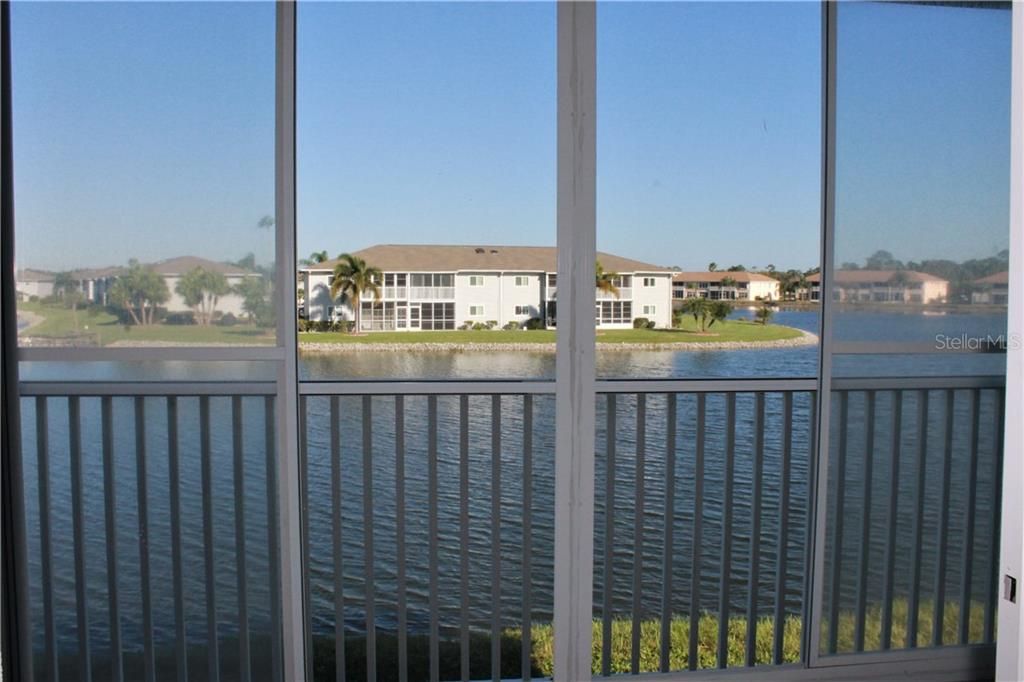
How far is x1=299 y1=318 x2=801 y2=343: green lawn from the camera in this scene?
2.88 meters

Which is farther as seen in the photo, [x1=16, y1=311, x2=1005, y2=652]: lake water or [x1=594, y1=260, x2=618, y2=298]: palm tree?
[x1=594, y1=260, x2=618, y2=298]: palm tree

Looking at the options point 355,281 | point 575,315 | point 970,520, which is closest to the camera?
point 575,315

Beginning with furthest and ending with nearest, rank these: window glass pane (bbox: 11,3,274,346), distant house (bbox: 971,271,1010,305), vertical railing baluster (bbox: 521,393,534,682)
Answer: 1. vertical railing baluster (bbox: 521,393,534,682)
2. distant house (bbox: 971,271,1010,305)
3. window glass pane (bbox: 11,3,274,346)

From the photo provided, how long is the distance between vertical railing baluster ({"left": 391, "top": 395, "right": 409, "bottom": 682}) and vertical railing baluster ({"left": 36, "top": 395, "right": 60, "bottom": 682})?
2.81 ft

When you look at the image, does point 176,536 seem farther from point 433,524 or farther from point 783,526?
point 783,526

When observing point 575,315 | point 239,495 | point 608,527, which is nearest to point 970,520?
point 608,527

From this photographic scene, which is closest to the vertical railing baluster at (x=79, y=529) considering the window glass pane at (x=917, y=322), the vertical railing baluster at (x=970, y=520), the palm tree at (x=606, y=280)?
the palm tree at (x=606, y=280)

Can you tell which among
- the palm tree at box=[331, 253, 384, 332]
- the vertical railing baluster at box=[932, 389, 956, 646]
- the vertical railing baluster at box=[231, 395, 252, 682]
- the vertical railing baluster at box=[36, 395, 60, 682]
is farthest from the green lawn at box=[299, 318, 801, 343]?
the vertical railing baluster at box=[36, 395, 60, 682]

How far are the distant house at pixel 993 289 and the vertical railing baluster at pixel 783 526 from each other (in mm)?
734

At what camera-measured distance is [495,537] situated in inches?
107

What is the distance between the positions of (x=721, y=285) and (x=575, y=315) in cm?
98

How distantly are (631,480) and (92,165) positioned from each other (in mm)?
2042

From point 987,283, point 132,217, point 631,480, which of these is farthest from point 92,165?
point 987,283

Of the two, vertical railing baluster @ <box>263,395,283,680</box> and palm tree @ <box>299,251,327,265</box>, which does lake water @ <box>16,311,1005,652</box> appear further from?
palm tree @ <box>299,251,327,265</box>
